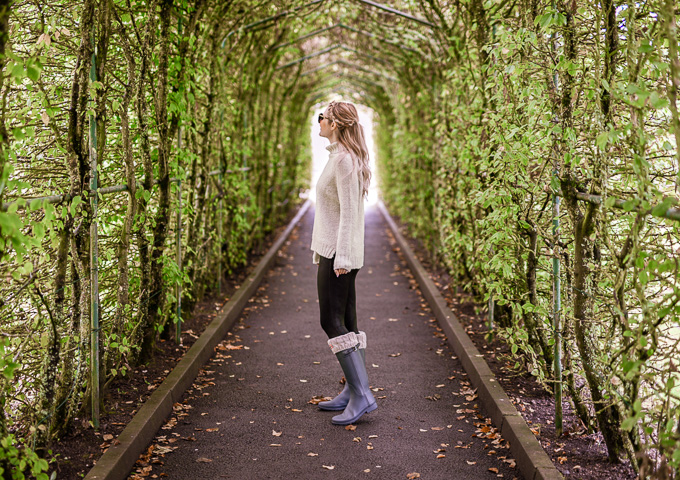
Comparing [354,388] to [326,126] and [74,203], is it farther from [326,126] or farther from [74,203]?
[74,203]

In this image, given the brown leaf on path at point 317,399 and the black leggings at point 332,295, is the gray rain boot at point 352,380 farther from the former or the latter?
the brown leaf on path at point 317,399

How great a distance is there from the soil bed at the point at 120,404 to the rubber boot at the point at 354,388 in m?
1.37

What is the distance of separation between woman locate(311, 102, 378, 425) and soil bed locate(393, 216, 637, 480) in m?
1.13

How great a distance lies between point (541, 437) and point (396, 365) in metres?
2.22

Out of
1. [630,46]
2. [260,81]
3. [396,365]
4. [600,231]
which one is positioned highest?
[260,81]

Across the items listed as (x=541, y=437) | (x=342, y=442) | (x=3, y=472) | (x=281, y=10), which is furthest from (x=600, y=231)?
(x=281, y=10)

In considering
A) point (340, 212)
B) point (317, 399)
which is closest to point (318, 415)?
point (317, 399)

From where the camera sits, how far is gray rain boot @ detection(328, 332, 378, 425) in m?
4.63

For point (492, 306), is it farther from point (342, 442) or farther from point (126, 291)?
point (126, 291)

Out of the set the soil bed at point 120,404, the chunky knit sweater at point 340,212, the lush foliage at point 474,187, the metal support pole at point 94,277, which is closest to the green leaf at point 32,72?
the lush foliage at point 474,187

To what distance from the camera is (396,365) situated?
6.25 meters

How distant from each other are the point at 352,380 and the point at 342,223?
1.08 m

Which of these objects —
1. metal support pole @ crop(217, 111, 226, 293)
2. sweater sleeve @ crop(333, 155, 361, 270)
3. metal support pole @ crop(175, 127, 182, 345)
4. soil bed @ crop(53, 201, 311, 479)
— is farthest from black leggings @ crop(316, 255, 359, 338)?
metal support pole @ crop(217, 111, 226, 293)

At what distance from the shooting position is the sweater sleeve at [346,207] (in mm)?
4438
